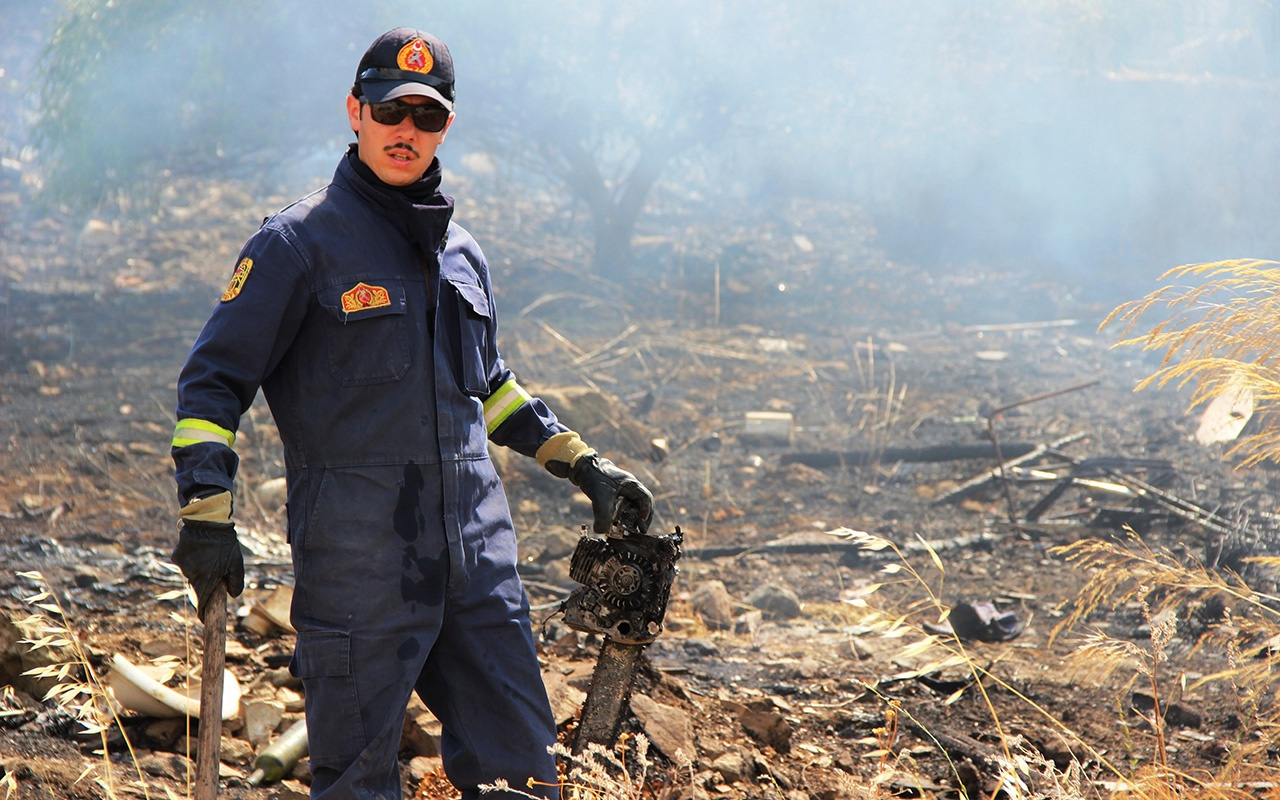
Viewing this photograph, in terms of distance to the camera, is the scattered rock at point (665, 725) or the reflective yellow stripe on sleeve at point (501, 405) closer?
the reflective yellow stripe on sleeve at point (501, 405)

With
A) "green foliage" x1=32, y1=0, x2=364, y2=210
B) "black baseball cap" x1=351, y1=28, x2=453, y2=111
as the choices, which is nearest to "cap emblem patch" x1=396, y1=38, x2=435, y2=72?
"black baseball cap" x1=351, y1=28, x2=453, y2=111

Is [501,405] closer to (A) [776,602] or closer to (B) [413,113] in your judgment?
(B) [413,113]

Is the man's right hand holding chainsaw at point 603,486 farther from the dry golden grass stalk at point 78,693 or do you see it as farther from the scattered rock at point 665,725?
the dry golden grass stalk at point 78,693

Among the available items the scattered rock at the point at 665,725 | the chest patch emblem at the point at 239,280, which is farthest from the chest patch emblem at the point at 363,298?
the scattered rock at the point at 665,725

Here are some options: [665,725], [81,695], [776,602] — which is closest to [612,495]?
[665,725]

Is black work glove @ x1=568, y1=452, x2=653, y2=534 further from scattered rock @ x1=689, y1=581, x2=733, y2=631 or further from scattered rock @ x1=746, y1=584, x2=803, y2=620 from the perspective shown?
scattered rock @ x1=746, y1=584, x2=803, y2=620

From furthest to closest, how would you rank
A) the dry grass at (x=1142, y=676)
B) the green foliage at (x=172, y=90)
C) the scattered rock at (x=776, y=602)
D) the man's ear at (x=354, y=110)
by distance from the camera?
1. the green foliage at (x=172, y=90)
2. the scattered rock at (x=776, y=602)
3. the man's ear at (x=354, y=110)
4. the dry grass at (x=1142, y=676)

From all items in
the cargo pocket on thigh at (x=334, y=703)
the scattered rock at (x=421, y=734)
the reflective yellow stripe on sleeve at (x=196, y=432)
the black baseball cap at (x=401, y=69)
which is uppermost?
the black baseball cap at (x=401, y=69)

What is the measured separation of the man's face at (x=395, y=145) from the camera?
1952mm

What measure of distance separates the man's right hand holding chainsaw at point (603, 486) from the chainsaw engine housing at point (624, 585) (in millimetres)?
42

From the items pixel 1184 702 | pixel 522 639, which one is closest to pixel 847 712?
pixel 1184 702

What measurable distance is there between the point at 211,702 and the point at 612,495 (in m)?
0.94

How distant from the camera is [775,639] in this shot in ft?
13.1

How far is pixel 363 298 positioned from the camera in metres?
1.91
